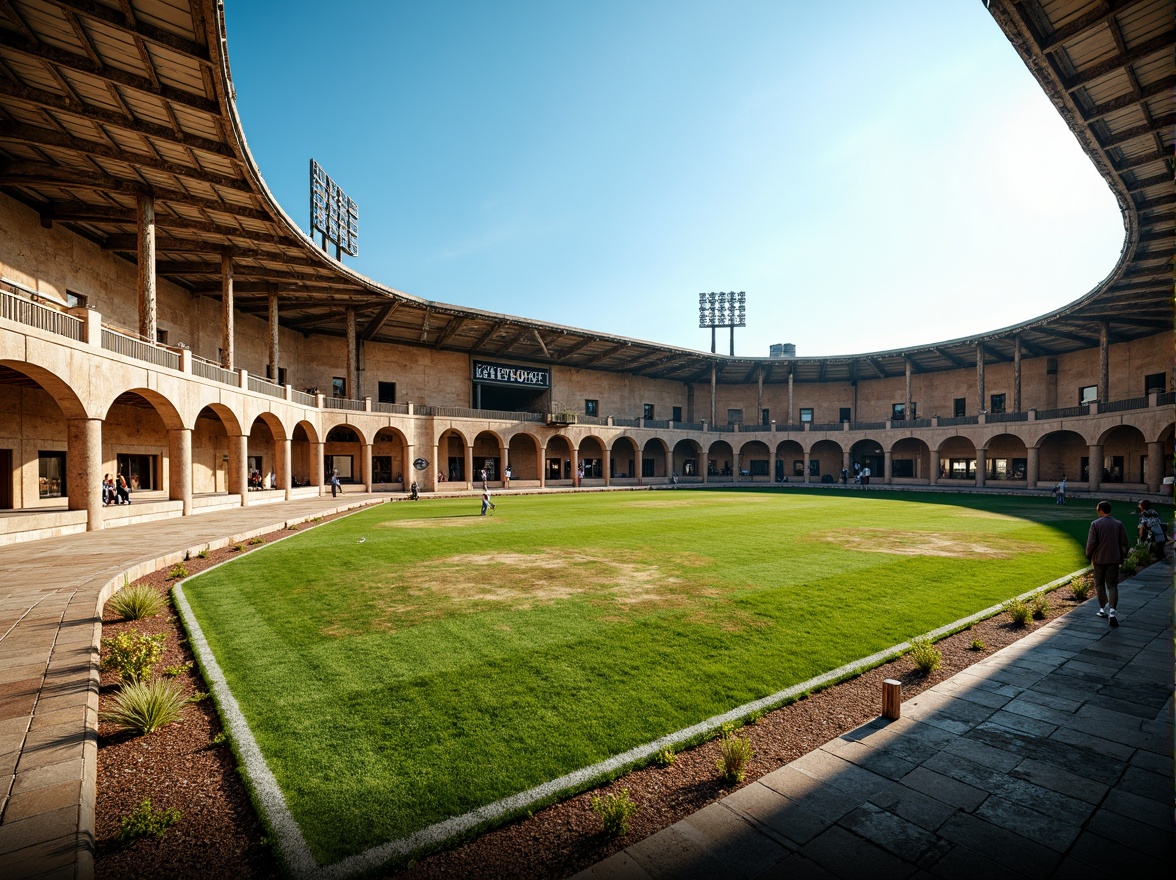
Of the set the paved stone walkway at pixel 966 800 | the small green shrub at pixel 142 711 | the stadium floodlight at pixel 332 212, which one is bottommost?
the paved stone walkway at pixel 966 800

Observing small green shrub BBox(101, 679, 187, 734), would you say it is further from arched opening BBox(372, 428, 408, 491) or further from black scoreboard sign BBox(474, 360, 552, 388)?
black scoreboard sign BBox(474, 360, 552, 388)

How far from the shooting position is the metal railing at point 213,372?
67.8 feet

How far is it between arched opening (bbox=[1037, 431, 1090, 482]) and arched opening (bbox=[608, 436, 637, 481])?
3038 centimetres

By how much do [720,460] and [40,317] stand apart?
48.9 metres

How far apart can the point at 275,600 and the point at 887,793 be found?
8693 millimetres

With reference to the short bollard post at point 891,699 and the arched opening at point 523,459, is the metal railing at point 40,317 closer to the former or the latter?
the short bollard post at point 891,699

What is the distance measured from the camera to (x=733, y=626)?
23.7ft

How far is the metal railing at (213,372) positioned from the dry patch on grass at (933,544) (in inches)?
924

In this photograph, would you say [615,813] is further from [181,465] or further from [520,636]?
[181,465]

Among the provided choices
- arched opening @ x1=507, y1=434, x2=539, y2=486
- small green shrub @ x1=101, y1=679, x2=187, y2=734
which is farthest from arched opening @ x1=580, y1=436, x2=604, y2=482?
small green shrub @ x1=101, y1=679, x2=187, y2=734

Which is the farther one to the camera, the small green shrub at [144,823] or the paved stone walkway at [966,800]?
the small green shrub at [144,823]

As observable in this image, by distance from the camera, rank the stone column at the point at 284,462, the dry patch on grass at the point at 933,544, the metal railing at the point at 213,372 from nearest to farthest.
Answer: the dry patch on grass at the point at 933,544 → the metal railing at the point at 213,372 → the stone column at the point at 284,462

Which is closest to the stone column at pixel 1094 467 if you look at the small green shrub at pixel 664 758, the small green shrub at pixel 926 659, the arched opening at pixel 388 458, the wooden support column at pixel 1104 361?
the wooden support column at pixel 1104 361

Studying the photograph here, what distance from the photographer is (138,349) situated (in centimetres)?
1722
